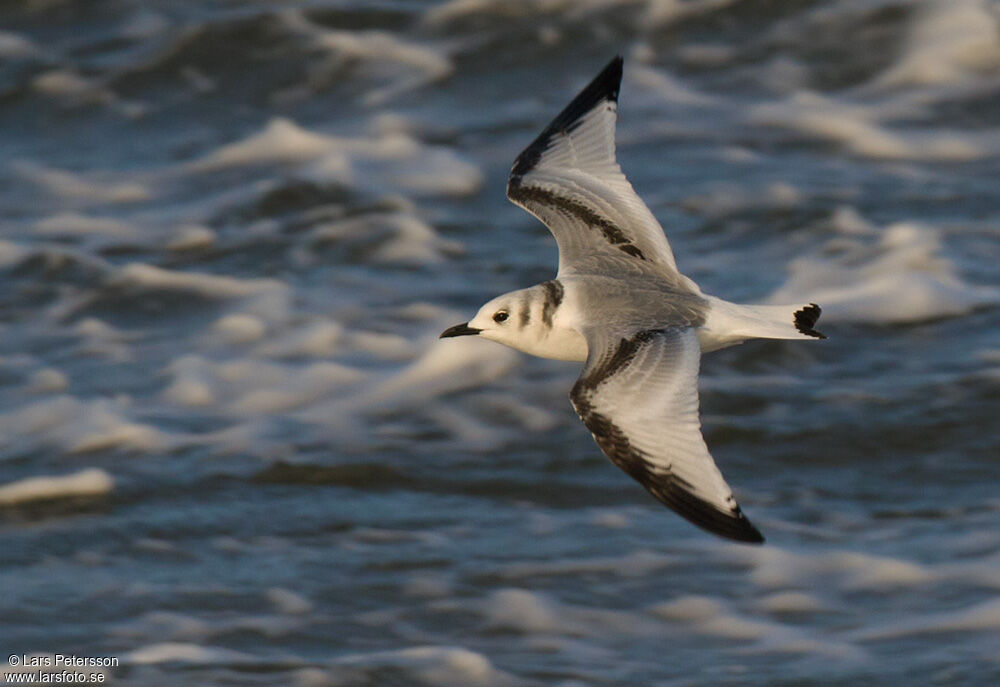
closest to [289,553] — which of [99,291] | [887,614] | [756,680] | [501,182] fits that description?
[756,680]

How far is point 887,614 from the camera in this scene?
5777 millimetres

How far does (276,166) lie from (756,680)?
557 centimetres

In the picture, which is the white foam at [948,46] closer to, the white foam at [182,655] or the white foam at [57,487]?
the white foam at [57,487]

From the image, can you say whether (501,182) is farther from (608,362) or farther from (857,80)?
(608,362)

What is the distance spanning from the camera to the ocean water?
19.0 feet

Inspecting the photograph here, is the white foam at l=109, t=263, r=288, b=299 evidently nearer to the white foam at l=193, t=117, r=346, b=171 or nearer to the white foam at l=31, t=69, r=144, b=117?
the white foam at l=193, t=117, r=346, b=171

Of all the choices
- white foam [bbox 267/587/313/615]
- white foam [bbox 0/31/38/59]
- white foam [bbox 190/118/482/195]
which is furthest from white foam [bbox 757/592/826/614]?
white foam [bbox 0/31/38/59]

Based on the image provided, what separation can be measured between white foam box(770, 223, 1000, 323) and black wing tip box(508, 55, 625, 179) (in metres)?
2.48

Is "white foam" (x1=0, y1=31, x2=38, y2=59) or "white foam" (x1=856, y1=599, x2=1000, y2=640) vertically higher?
"white foam" (x1=0, y1=31, x2=38, y2=59)

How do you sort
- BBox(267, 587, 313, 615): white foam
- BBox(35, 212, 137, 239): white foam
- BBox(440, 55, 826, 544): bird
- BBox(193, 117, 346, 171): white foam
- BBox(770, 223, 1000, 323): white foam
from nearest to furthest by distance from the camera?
BBox(440, 55, 826, 544): bird → BBox(267, 587, 313, 615): white foam → BBox(770, 223, 1000, 323): white foam → BBox(35, 212, 137, 239): white foam → BBox(193, 117, 346, 171): white foam

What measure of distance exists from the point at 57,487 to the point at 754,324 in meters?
3.40

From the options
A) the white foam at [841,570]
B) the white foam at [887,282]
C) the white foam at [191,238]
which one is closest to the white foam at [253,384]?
the white foam at [191,238]

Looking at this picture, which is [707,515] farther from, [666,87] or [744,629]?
[666,87]

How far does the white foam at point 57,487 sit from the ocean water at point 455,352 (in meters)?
0.02
